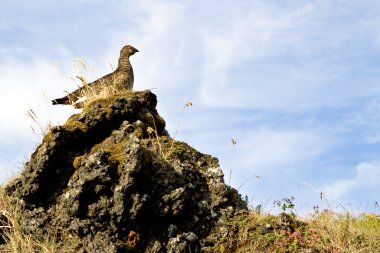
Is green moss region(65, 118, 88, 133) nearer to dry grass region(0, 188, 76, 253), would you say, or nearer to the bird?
dry grass region(0, 188, 76, 253)

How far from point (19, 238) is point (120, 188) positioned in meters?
1.91

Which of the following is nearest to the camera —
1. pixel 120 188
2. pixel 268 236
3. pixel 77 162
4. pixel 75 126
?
pixel 120 188

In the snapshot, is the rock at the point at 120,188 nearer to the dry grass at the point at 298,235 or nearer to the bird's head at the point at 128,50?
the dry grass at the point at 298,235

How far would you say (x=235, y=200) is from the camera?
352 inches

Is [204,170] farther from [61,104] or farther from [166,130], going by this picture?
[61,104]

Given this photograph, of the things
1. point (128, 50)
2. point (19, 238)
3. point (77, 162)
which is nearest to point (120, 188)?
point (77, 162)

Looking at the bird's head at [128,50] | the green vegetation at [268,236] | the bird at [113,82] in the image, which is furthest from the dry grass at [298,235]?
the bird's head at [128,50]

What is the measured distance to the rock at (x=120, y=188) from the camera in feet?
25.6

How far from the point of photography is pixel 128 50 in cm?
1509

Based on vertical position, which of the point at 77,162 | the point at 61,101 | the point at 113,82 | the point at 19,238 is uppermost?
the point at 113,82

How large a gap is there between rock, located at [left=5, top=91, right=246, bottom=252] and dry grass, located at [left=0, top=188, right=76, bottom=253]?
12 cm

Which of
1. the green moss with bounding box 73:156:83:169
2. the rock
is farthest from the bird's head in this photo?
the green moss with bounding box 73:156:83:169

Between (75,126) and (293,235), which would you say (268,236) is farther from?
(75,126)

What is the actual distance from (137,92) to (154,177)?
2674mm
